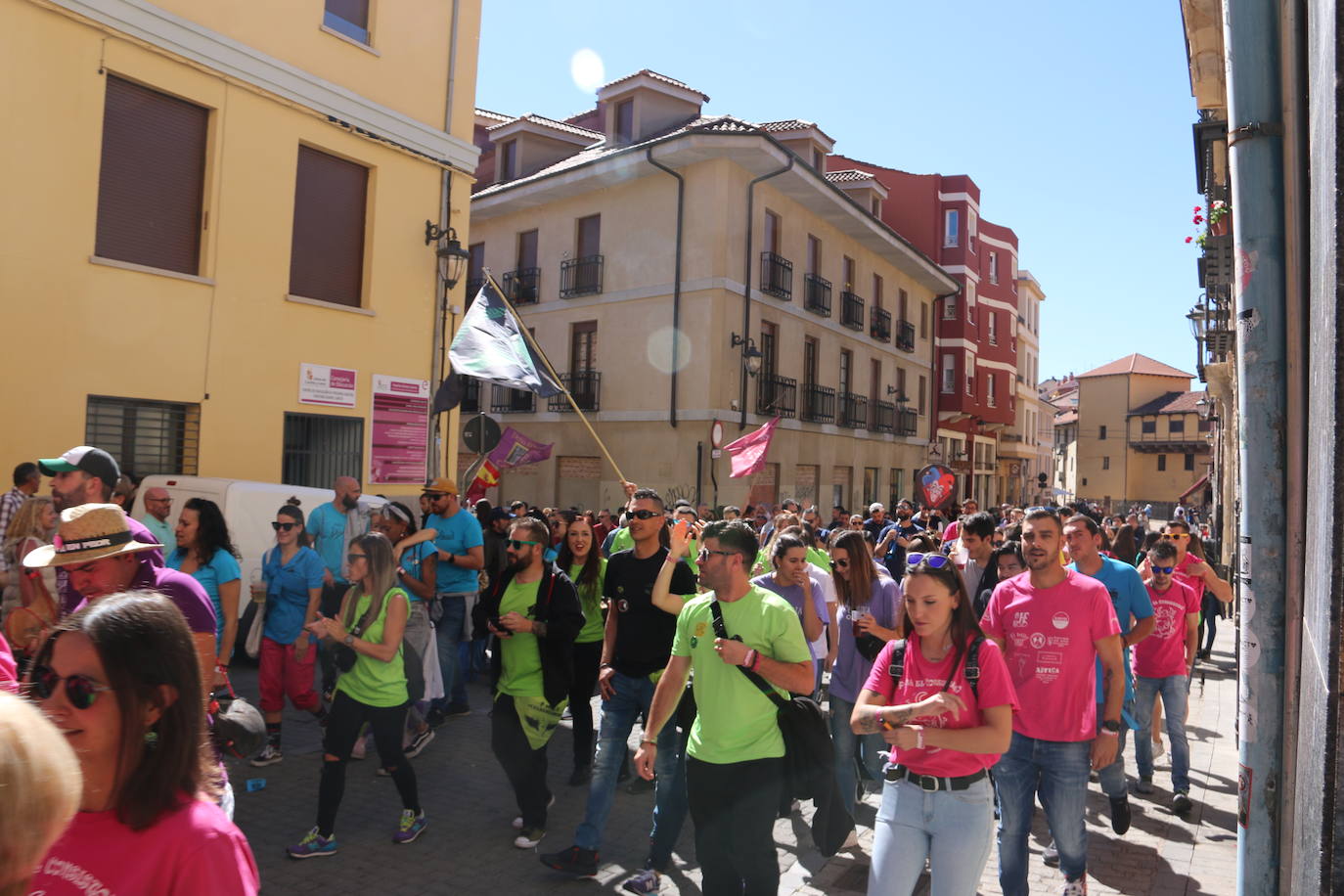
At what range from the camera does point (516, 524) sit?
563cm

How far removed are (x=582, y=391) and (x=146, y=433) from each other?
525 inches

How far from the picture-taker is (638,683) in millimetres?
5359

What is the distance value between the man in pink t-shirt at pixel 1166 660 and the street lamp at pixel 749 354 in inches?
547

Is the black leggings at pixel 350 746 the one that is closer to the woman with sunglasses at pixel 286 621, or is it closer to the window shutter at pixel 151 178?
the woman with sunglasses at pixel 286 621

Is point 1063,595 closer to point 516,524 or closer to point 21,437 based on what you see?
point 516,524

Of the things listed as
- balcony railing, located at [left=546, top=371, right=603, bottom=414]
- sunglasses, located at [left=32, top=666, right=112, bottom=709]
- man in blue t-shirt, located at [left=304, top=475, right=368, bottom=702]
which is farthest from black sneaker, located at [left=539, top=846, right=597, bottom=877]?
balcony railing, located at [left=546, top=371, right=603, bottom=414]

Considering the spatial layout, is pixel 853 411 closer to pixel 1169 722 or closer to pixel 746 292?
pixel 746 292

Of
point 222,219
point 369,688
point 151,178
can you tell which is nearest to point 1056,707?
point 369,688

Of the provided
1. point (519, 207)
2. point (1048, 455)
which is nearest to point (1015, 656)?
point (519, 207)

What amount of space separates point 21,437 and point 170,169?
3580 millimetres

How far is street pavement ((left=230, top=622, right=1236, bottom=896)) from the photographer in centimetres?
477

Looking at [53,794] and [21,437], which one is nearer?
[53,794]

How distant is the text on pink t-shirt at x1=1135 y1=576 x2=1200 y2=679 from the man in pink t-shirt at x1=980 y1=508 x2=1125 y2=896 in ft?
7.98

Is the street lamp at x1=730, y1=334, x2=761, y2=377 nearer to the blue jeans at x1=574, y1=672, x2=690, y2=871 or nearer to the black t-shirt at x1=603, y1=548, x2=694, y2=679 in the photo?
the black t-shirt at x1=603, y1=548, x2=694, y2=679
